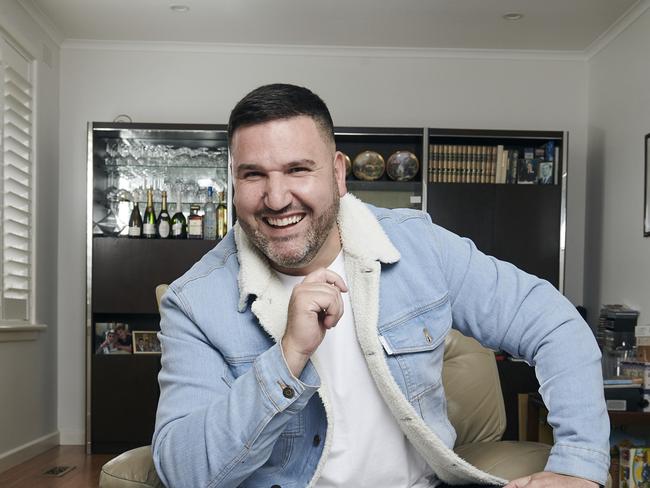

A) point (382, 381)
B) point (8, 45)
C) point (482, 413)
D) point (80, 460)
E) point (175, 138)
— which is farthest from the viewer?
point (175, 138)

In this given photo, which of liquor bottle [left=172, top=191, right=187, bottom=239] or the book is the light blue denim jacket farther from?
the book

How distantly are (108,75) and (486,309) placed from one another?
4.46 m

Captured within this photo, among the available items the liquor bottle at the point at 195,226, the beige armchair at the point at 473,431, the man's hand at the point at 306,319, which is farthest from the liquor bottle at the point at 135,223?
the man's hand at the point at 306,319

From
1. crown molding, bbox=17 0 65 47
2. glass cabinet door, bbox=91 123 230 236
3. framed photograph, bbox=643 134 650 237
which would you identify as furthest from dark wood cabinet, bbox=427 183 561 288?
crown molding, bbox=17 0 65 47

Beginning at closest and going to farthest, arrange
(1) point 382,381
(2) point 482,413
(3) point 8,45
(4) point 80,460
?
(1) point 382,381, (2) point 482,413, (3) point 8,45, (4) point 80,460

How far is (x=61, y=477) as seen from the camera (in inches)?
167

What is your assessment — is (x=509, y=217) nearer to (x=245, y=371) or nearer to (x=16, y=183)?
(x=16, y=183)

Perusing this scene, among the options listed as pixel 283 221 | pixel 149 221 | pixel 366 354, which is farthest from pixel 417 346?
pixel 149 221

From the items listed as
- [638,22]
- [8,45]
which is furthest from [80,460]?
[638,22]

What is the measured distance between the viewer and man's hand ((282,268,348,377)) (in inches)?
48.9

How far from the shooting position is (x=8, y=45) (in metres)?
4.36

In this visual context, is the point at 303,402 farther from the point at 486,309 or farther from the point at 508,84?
the point at 508,84

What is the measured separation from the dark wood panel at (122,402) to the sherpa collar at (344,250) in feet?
11.5

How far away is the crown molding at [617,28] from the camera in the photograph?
14.5 ft
